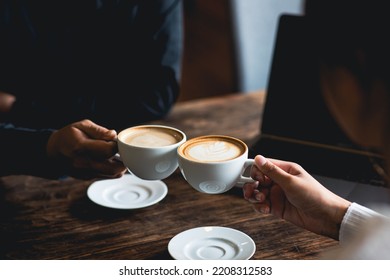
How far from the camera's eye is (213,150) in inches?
38.1

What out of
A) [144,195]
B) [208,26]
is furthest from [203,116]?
[208,26]

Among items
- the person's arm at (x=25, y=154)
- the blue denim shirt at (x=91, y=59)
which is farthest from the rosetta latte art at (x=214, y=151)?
the blue denim shirt at (x=91, y=59)

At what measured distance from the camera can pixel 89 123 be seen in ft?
3.80

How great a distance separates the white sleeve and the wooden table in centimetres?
5

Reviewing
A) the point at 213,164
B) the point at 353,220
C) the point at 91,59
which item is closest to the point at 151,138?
the point at 213,164

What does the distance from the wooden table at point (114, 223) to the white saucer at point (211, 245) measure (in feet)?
0.08

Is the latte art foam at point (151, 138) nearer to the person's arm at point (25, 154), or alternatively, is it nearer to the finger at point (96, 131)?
the finger at point (96, 131)

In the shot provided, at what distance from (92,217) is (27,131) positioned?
1.03 ft

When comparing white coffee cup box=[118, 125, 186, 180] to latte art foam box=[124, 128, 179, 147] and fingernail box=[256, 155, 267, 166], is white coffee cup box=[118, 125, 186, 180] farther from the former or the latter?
fingernail box=[256, 155, 267, 166]

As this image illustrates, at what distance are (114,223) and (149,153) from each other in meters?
0.20

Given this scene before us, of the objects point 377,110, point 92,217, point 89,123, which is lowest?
point 92,217

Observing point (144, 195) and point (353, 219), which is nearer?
point (353, 219)

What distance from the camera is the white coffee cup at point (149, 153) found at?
3.14ft
